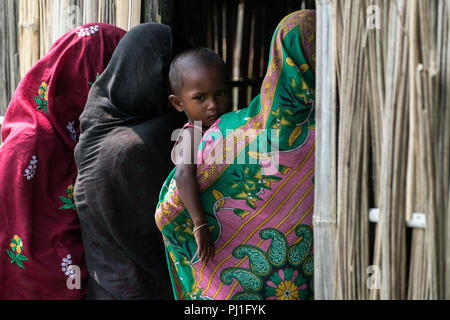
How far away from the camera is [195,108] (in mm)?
1852

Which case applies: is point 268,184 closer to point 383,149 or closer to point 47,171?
point 383,149

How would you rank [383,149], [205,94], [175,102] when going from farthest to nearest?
[175,102], [205,94], [383,149]

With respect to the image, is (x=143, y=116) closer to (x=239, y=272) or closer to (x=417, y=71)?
(x=239, y=272)

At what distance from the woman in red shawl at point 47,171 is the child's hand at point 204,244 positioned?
2.68 ft

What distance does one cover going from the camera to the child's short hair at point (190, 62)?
1.85 meters

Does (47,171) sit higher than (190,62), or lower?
lower

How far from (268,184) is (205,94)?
0.42 m

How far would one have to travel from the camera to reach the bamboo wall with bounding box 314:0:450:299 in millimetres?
1288

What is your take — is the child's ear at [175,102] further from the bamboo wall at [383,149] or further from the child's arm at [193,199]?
the bamboo wall at [383,149]

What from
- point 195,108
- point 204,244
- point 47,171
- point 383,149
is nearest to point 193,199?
point 204,244

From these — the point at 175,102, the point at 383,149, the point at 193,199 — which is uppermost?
the point at 175,102

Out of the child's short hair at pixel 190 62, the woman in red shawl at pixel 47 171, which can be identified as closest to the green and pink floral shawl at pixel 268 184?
the child's short hair at pixel 190 62

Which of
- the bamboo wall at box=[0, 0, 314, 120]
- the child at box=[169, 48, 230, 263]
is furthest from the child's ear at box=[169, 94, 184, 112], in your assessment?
the bamboo wall at box=[0, 0, 314, 120]

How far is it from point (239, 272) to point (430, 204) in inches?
26.7
